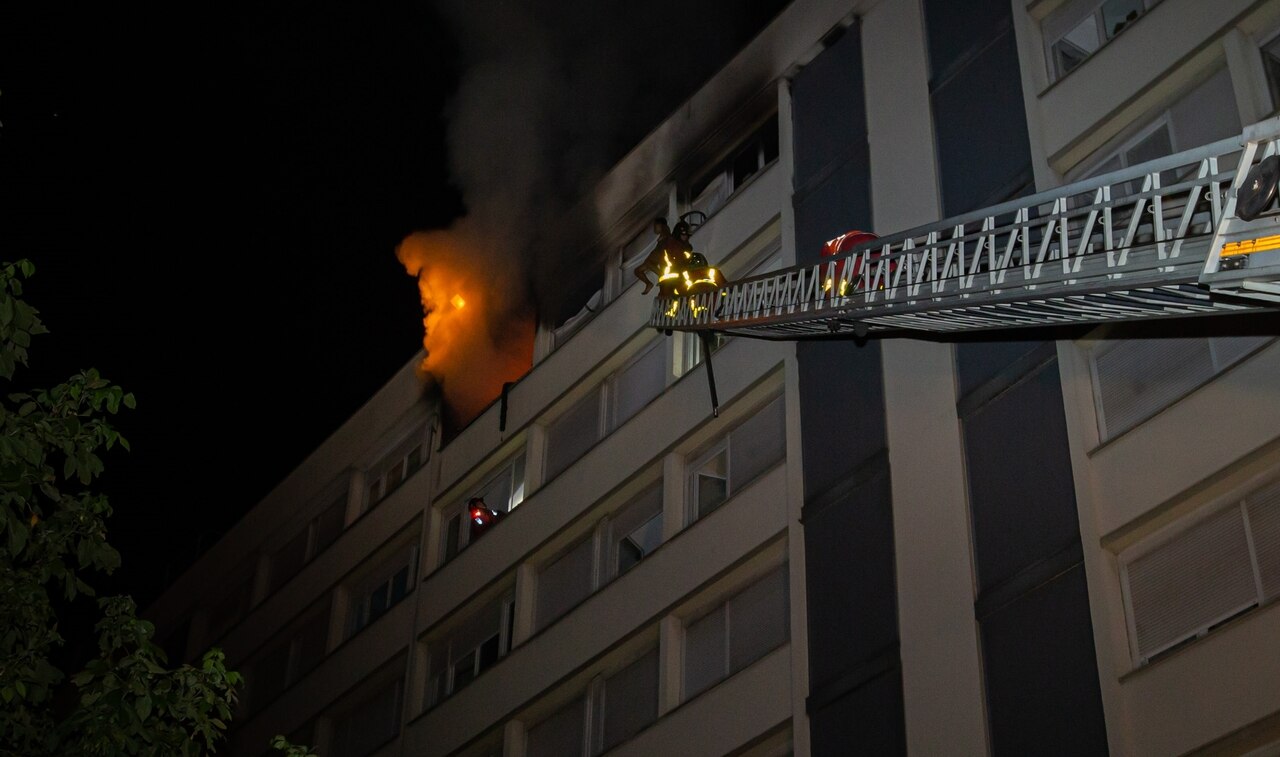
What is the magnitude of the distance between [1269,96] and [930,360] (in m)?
4.00

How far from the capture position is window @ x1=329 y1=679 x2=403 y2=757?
2191 centimetres

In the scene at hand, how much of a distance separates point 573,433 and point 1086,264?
1314 centimetres

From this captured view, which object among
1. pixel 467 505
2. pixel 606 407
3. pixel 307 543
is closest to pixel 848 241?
pixel 606 407

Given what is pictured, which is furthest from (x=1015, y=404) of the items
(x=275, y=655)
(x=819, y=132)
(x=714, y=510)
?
(x=275, y=655)

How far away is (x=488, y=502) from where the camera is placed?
72.6ft

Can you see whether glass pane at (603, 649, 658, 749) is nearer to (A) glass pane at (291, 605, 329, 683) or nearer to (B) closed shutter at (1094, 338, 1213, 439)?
(B) closed shutter at (1094, 338, 1213, 439)

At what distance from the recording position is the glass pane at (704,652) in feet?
52.5

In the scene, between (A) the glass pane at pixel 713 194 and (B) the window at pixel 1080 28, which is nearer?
(B) the window at pixel 1080 28

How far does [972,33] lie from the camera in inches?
609

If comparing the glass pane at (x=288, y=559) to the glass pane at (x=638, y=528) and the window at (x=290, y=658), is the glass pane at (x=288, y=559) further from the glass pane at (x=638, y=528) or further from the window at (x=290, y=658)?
the glass pane at (x=638, y=528)

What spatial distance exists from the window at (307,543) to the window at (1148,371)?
16.9 metres

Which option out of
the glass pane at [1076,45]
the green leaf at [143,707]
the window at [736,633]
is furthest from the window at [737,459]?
the green leaf at [143,707]

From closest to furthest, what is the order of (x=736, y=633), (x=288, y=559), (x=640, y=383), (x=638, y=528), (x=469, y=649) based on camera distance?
(x=736, y=633)
(x=638, y=528)
(x=640, y=383)
(x=469, y=649)
(x=288, y=559)

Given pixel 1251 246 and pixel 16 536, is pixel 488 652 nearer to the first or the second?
pixel 16 536
